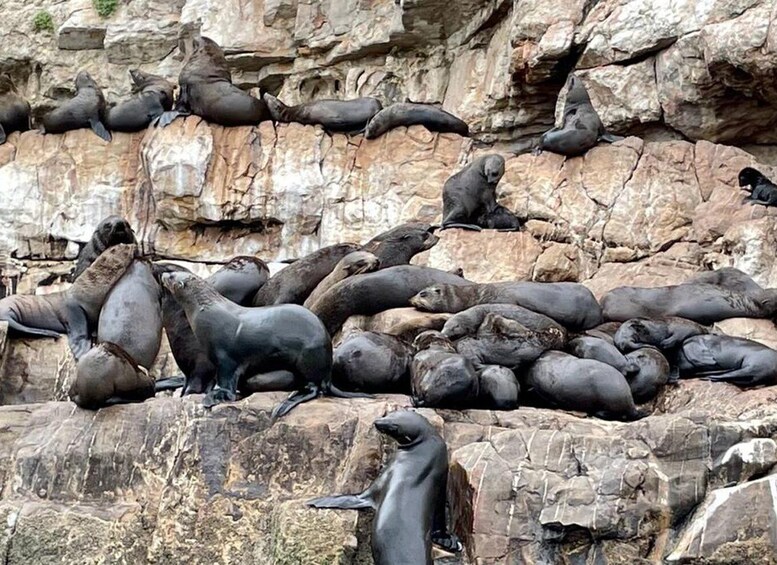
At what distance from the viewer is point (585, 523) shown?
7.35 metres

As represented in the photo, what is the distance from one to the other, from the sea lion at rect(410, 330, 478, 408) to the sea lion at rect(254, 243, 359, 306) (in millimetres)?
2690

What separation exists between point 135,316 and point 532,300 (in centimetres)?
351

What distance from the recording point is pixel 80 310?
11.1m

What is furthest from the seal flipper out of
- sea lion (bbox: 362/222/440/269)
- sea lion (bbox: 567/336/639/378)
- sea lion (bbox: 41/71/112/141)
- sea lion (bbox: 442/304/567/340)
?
sea lion (bbox: 567/336/639/378)

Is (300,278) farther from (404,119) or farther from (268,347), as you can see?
(404,119)

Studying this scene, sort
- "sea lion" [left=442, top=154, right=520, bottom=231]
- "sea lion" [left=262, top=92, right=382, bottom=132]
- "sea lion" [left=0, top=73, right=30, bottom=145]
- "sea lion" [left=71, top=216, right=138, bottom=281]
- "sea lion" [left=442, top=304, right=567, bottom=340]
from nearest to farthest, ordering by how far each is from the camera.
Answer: "sea lion" [left=442, top=304, right=567, bottom=340] → "sea lion" [left=71, top=216, right=138, bottom=281] → "sea lion" [left=442, top=154, right=520, bottom=231] → "sea lion" [left=262, top=92, right=382, bottom=132] → "sea lion" [left=0, top=73, right=30, bottom=145]

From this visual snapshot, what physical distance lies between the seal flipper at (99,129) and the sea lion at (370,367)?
24.9ft

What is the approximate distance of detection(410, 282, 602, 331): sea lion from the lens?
10.5 meters

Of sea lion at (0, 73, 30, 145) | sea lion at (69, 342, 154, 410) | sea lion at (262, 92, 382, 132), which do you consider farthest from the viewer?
sea lion at (0, 73, 30, 145)

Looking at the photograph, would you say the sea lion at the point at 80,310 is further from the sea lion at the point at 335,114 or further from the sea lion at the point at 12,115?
the sea lion at the point at 12,115

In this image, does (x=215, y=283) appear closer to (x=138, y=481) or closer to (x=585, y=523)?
(x=138, y=481)

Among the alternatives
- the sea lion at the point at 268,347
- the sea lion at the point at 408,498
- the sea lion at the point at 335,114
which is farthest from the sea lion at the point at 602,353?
the sea lion at the point at 335,114

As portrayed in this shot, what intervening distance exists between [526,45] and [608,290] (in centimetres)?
486

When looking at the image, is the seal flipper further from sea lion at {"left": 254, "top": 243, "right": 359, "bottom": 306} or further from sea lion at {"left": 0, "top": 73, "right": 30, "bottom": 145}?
sea lion at {"left": 254, "top": 243, "right": 359, "bottom": 306}
